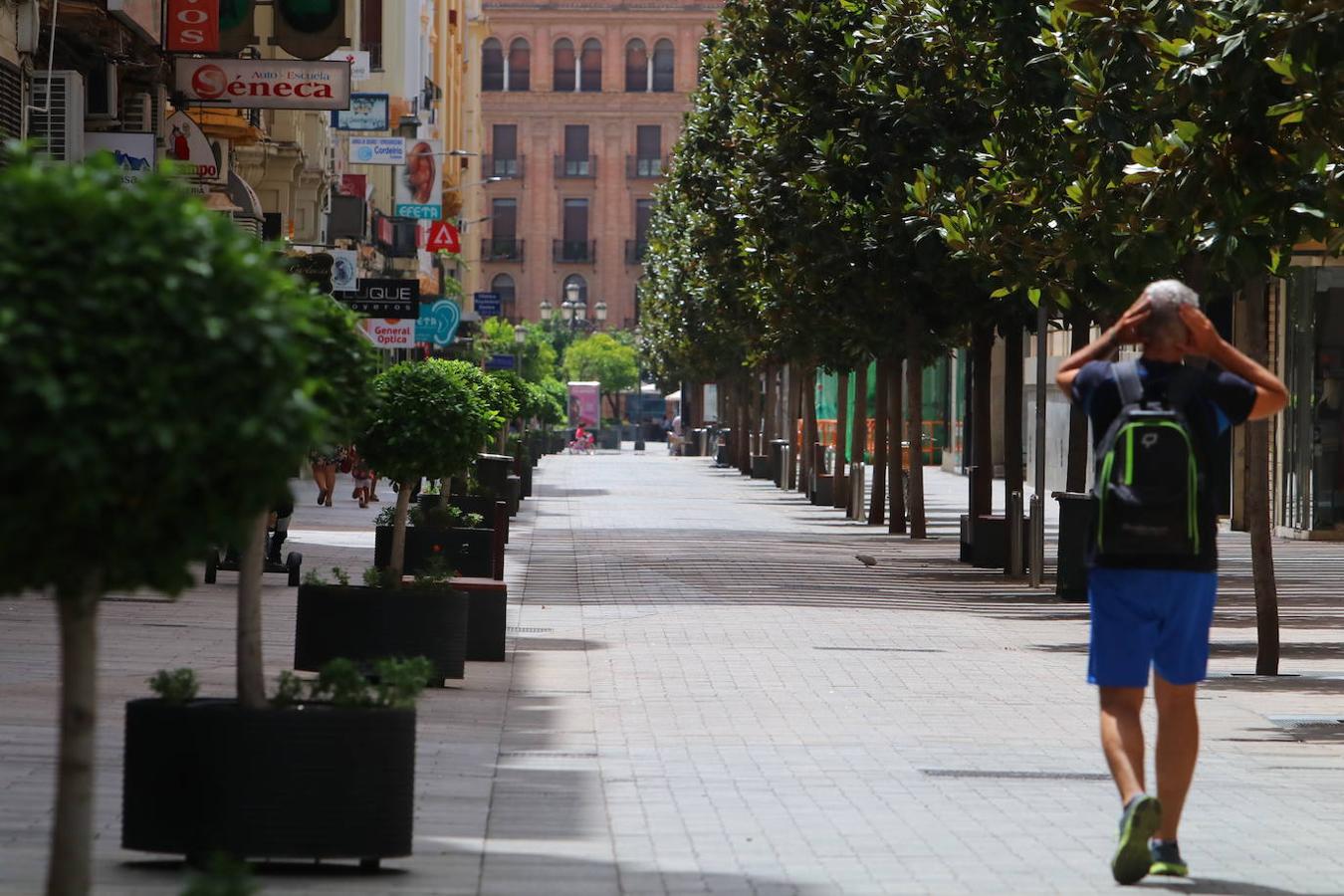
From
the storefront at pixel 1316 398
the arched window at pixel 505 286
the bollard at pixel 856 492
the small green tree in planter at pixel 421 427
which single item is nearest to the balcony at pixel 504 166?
the arched window at pixel 505 286

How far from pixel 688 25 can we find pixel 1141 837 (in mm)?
126985

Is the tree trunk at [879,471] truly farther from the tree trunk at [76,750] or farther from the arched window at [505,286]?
the arched window at [505,286]

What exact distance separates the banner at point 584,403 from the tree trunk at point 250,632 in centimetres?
10145

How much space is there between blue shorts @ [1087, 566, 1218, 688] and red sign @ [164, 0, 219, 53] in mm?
16597

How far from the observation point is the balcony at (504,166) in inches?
5231

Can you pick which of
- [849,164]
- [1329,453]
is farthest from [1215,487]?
[1329,453]

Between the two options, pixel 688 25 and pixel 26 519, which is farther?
pixel 688 25

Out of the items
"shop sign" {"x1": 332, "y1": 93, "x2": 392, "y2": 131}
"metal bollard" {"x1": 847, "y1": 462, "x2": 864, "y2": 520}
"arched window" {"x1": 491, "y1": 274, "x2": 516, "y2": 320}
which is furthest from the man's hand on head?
"arched window" {"x1": 491, "y1": 274, "x2": 516, "y2": 320}

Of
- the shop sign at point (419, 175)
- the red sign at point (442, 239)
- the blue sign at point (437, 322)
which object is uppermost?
the shop sign at point (419, 175)

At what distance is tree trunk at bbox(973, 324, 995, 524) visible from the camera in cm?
2892

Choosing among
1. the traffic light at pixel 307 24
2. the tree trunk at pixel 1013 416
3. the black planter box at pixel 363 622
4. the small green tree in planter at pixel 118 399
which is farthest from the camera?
the tree trunk at pixel 1013 416

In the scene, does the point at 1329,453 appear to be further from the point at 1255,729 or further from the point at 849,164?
the point at 1255,729

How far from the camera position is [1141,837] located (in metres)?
7.58

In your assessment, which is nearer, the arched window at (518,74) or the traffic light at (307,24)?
the traffic light at (307,24)
